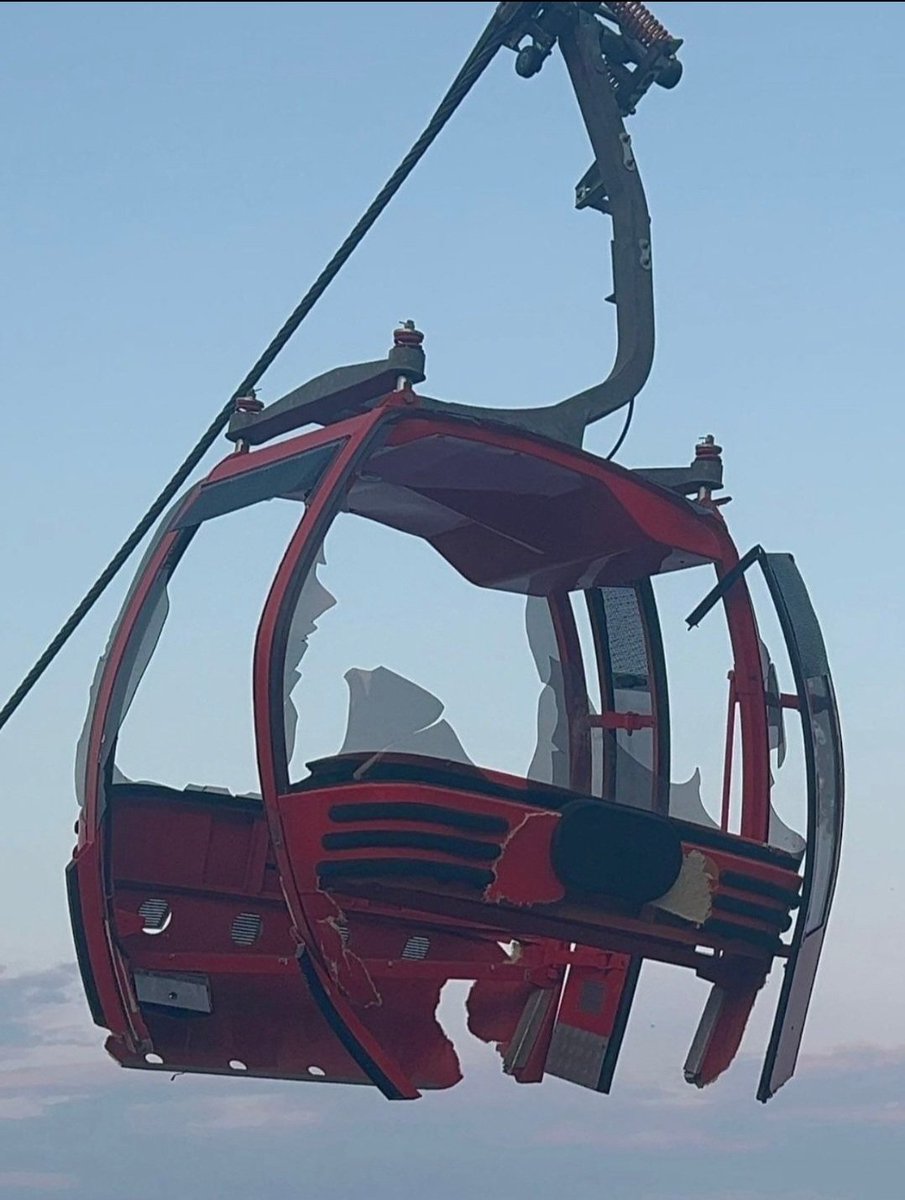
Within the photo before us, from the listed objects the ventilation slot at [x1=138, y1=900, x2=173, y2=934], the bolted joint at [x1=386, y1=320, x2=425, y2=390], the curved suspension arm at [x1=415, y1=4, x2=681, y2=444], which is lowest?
the ventilation slot at [x1=138, y1=900, x2=173, y2=934]

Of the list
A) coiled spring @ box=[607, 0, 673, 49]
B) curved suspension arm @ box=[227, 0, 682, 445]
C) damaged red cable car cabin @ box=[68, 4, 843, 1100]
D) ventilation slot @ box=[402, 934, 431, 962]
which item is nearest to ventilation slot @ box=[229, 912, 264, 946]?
damaged red cable car cabin @ box=[68, 4, 843, 1100]

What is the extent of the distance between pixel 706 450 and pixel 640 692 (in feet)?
6.30

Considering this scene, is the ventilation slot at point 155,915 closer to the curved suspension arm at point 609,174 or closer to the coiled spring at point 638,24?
the curved suspension arm at point 609,174

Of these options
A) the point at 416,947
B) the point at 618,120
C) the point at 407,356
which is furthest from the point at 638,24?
the point at 416,947

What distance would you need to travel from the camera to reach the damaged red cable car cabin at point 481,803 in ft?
38.8

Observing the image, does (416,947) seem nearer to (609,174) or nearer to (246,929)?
(246,929)

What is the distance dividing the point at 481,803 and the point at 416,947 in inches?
109

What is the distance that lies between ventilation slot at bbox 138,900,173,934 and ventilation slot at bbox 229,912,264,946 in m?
0.47

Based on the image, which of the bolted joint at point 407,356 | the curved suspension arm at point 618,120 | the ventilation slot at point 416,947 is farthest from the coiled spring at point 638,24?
the ventilation slot at point 416,947

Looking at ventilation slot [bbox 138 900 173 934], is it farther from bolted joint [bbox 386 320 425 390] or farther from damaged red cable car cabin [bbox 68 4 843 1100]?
bolted joint [bbox 386 320 425 390]

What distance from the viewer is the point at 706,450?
45.3 feet

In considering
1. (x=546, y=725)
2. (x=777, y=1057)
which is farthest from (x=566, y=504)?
(x=777, y=1057)

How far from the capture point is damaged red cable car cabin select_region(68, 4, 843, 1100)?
1181 cm

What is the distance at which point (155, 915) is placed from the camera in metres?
13.2
